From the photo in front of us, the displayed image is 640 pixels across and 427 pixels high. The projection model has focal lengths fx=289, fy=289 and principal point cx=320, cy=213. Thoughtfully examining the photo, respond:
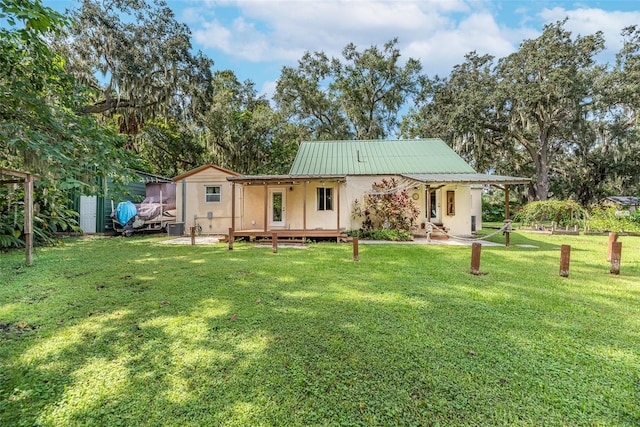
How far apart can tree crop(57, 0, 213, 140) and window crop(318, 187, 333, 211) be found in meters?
8.31

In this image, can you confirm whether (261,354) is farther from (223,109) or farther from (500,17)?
(223,109)

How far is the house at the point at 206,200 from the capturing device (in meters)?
12.5

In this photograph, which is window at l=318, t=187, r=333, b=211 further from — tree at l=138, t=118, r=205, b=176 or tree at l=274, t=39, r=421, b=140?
tree at l=274, t=39, r=421, b=140

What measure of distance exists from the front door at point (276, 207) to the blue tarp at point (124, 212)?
5816 millimetres

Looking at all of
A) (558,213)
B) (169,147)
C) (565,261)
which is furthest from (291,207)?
(558,213)

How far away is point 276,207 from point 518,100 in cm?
1719

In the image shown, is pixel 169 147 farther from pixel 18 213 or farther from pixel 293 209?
pixel 18 213

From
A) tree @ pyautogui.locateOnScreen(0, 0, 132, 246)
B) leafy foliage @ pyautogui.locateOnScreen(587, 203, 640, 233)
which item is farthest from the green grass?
leafy foliage @ pyautogui.locateOnScreen(587, 203, 640, 233)

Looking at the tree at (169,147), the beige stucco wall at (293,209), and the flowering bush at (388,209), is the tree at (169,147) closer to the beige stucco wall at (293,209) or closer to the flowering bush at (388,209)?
the beige stucco wall at (293,209)

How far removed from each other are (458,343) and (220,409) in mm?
2152

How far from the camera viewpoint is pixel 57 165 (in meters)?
4.56

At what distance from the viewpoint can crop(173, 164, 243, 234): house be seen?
41.0ft

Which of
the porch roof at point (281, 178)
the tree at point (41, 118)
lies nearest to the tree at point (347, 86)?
the porch roof at point (281, 178)

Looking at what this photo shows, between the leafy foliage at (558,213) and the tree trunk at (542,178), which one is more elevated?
the tree trunk at (542,178)
